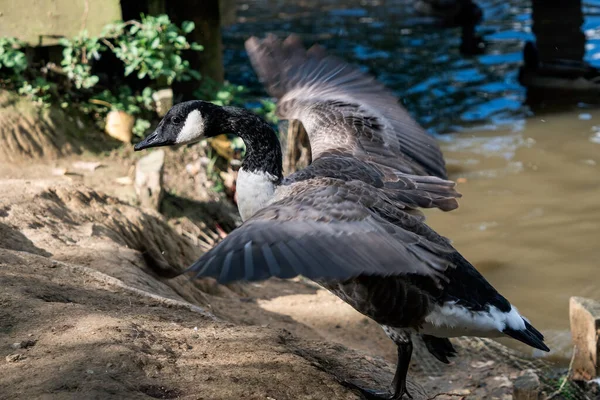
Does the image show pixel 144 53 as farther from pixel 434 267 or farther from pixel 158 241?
pixel 434 267

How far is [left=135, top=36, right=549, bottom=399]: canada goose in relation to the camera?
10.0 ft

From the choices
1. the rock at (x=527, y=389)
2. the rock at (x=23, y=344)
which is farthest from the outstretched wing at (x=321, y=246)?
the rock at (x=527, y=389)

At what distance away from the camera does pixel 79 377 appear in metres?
2.90

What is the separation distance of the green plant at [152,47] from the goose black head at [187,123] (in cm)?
347

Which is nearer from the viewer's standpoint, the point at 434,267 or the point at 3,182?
the point at 434,267

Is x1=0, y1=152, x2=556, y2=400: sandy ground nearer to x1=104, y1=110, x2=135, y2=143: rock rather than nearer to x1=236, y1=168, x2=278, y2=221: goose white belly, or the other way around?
x1=236, y1=168, x2=278, y2=221: goose white belly

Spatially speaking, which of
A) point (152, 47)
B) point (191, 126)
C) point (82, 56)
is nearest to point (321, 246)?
point (191, 126)

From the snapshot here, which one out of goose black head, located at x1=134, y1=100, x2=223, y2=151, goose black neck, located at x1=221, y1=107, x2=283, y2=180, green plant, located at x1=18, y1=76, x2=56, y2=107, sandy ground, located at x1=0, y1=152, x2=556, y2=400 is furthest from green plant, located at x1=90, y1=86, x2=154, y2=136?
goose black neck, located at x1=221, y1=107, x2=283, y2=180

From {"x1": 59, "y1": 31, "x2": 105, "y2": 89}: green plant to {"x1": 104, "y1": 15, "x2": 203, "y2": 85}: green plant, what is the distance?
0.21m

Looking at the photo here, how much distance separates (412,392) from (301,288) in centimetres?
278

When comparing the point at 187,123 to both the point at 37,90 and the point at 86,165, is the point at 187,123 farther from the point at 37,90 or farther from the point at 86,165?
the point at 37,90

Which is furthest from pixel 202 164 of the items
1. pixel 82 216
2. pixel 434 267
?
pixel 434 267

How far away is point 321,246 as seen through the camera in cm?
310

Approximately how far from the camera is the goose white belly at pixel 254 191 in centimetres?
407
